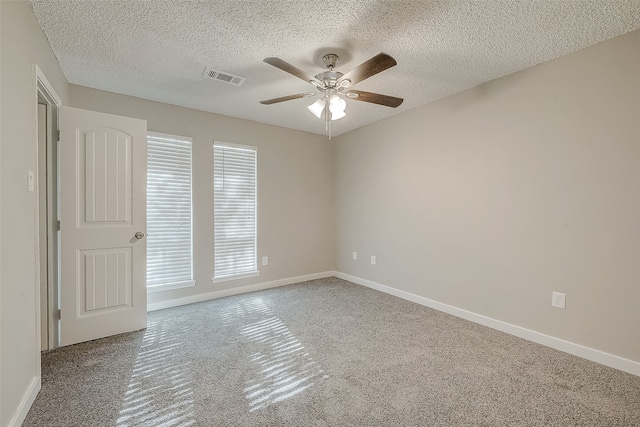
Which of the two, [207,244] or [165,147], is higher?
[165,147]

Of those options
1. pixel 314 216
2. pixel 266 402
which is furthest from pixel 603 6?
pixel 314 216

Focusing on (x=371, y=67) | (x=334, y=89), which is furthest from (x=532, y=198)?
(x=334, y=89)

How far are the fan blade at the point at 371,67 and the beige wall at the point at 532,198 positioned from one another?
1.62 meters

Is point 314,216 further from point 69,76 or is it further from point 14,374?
point 14,374

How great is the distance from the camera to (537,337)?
101 inches

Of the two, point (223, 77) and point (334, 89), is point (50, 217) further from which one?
point (334, 89)

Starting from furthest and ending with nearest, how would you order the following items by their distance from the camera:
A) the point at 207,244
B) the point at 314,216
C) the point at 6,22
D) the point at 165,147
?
1. the point at 314,216
2. the point at 207,244
3. the point at 165,147
4. the point at 6,22

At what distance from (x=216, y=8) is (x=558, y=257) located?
3.25m

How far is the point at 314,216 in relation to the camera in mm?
4805

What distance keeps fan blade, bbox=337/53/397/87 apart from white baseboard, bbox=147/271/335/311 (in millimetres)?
3033

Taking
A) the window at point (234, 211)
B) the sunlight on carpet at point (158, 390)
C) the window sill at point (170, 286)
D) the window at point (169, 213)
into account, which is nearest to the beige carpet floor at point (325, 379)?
the sunlight on carpet at point (158, 390)

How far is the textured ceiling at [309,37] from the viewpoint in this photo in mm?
1841

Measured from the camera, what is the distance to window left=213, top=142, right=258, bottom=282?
12.6 ft

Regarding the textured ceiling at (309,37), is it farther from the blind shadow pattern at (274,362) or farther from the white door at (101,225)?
the blind shadow pattern at (274,362)
